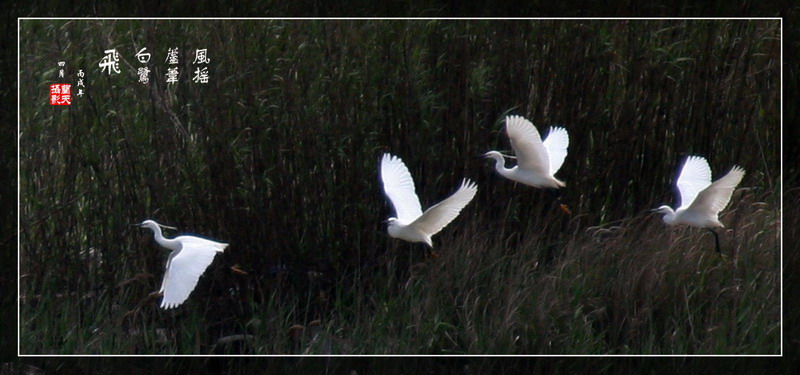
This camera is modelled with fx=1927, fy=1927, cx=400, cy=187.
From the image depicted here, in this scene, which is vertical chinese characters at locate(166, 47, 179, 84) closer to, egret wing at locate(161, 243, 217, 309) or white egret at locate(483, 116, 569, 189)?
egret wing at locate(161, 243, 217, 309)

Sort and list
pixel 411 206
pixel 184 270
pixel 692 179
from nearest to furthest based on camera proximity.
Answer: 1. pixel 184 270
2. pixel 411 206
3. pixel 692 179

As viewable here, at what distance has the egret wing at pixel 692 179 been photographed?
800 cm

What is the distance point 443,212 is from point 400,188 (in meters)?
0.25

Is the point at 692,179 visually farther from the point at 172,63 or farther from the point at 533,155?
the point at 172,63

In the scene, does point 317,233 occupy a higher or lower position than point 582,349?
higher

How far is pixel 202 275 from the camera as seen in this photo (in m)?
8.03

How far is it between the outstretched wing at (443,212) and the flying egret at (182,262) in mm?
863

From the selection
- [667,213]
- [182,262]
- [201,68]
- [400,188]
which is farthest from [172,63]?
[667,213]

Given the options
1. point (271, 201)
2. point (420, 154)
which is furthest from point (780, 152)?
point (271, 201)

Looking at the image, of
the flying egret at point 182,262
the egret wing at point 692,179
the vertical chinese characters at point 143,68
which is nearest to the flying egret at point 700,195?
the egret wing at point 692,179

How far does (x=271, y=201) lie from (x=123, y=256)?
66 centimetres

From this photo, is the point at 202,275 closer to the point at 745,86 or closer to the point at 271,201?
the point at 271,201

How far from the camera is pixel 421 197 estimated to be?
8016mm

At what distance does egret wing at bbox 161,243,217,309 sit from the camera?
25.8ft
